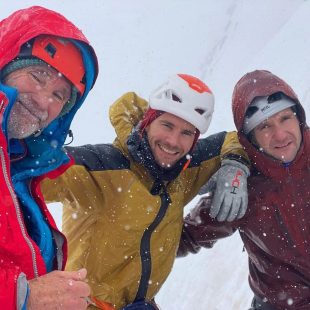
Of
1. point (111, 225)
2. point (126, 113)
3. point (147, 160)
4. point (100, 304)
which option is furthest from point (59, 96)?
point (100, 304)

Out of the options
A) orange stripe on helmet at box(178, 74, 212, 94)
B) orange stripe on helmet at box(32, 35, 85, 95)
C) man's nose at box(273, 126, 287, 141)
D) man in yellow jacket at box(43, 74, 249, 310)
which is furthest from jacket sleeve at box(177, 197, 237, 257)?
orange stripe on helmet at box(32, 35, 85, 95)

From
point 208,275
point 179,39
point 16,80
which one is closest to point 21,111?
point 16,80

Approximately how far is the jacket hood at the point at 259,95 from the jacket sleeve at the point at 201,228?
61 centimetres

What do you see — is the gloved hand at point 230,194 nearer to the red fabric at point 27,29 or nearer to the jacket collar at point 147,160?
the jacket collar at point 147,160

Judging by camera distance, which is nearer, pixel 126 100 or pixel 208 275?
pixel 126 100

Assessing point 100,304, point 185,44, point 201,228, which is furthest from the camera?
point 185,44

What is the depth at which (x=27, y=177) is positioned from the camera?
10.0 ft

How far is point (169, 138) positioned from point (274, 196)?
1131 mm

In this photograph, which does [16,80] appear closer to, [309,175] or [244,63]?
[309,175]

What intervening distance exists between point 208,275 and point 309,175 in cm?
453

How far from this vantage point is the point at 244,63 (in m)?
27.3

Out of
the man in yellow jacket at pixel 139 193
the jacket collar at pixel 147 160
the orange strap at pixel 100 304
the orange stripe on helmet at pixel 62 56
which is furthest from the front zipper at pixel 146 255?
the orange stripe on helmet at pixel 62 56

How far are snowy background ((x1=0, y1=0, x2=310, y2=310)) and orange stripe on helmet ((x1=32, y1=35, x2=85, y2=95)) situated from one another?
404 inches

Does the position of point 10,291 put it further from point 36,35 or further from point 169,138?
point 169,138
